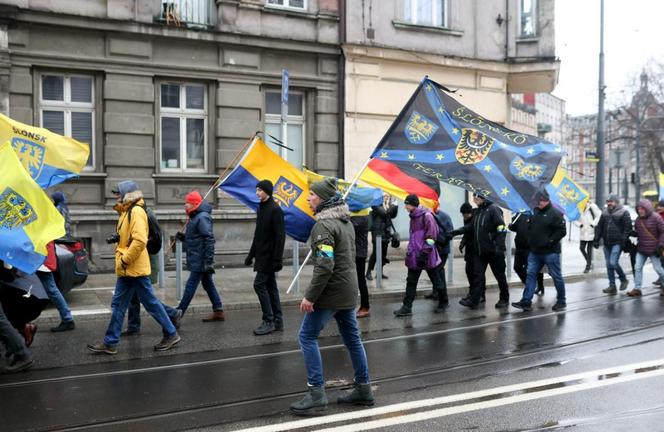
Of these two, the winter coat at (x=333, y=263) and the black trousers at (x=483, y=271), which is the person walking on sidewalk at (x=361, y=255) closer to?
the black trousers at (x=483, y=271)

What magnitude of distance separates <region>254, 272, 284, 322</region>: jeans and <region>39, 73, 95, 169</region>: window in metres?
7.72

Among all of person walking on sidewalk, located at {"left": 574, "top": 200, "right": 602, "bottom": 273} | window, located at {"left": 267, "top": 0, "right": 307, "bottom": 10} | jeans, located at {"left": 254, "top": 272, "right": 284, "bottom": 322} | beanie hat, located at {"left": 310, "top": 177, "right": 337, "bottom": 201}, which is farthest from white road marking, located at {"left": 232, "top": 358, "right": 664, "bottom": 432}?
window, located at {"left": 267, "top": 0, "right": 307, "bottom": 10}

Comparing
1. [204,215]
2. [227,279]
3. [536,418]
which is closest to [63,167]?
[204,215]

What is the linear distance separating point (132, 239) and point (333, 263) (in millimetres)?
2875

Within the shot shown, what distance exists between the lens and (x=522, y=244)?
481 inches

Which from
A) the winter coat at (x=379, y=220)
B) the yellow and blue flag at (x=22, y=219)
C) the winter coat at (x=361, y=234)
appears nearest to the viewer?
the yellow and blue flag at (x=22, y=219)

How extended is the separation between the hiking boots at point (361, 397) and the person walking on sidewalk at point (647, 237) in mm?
8073

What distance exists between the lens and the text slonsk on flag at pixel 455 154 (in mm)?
9906

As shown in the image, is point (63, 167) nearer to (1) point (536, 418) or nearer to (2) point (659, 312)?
(1) point (536, 418)

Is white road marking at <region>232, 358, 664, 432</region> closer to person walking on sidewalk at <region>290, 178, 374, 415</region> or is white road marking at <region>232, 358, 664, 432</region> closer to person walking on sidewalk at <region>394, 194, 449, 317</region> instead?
person walking on sidewalk at <region>290, 178, 374, 415</region>

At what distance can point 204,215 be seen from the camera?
935 cm

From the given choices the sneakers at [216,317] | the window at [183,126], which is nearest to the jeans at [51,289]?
the sneakers at [216,317]

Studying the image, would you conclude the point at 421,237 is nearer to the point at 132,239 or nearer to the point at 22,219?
the point at 132,239

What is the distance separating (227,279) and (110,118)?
438cm
